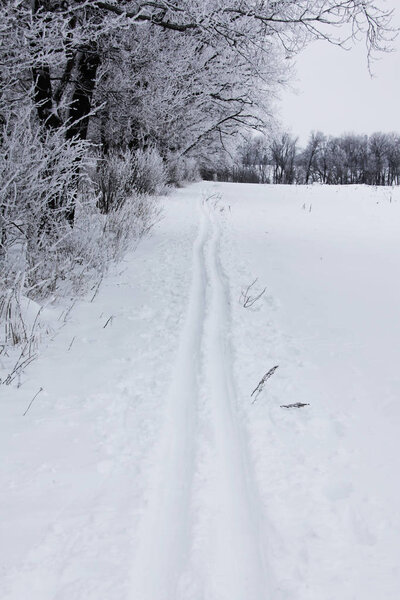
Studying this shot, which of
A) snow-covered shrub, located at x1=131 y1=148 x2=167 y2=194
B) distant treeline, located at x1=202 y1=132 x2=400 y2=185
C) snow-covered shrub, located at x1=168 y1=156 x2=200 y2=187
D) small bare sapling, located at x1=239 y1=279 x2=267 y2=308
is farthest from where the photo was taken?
distant treeline, located at x1=202 y1=132 x2=400 y2=185

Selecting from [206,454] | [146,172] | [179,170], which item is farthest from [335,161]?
[206,454]

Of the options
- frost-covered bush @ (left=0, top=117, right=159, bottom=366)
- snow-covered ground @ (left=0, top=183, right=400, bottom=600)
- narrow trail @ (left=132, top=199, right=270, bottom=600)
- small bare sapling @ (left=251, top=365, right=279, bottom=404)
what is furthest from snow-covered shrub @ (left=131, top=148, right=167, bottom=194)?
narrow trail @ (left=132, top=199, right=270, bottom=600)

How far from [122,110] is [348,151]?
76802 millimetres

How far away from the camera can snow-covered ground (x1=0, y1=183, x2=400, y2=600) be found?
1.73 metres

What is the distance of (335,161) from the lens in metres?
77.4

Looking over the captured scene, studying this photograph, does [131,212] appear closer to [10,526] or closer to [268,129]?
[10,526]

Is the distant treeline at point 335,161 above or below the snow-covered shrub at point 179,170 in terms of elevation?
above

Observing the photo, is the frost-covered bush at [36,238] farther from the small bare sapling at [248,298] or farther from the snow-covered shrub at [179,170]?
the snow-covered shrub at [179,170]

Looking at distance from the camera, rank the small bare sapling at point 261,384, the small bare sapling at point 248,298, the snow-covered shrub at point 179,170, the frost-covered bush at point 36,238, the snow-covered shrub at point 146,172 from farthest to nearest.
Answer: the snow-covered shrub at point 179,170 < the snow-covered shrub at point 146,172 < the small bare sapling at point 248,298 < the frost-covered bush at point 36,238 < the small bare sapling at point 261,384

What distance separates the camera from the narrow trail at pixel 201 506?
169 centimetres

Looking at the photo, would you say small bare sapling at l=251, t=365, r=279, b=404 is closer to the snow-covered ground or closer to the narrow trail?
the snow-covered ground

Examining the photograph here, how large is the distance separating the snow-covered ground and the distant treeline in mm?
68350

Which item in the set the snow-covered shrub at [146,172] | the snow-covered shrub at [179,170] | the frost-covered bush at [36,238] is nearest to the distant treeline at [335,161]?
the snow-covered shrub at [179,170]

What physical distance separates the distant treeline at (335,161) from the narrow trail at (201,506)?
69.6 meters
